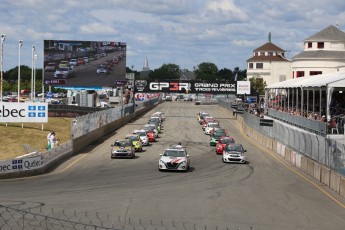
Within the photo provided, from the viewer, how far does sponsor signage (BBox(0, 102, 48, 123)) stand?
1865 inches

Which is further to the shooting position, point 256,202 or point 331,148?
point 331,148

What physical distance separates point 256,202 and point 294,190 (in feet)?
14.9

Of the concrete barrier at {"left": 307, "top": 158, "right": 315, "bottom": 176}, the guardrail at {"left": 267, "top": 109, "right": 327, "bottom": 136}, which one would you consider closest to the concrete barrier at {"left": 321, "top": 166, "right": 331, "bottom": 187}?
the concrete barrier at {"left": 307, "top": 158, "right": 315, "bottom": 176}

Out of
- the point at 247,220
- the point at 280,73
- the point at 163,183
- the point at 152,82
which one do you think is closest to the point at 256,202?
the point at 247,220

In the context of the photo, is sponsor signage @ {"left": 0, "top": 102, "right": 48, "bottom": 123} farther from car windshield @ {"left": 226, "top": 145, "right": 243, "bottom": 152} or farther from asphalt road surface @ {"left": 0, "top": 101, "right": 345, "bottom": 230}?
car windshield @ {"left": 226, "top": 145, "right": 243, "bottom": 152}

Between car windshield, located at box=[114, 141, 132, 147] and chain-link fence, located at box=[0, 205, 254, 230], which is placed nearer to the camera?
chain-link fence, located at box=[0, 205, 254, 230]

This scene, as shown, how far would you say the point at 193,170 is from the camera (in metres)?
32.4

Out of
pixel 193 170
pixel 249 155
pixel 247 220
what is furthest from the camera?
pixel 249 155

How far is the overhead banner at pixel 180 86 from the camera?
297ft

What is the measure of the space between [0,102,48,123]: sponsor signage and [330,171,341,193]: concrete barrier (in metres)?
27.9

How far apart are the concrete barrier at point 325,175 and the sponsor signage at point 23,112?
26507 millimetres

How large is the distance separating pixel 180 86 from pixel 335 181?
65890mm

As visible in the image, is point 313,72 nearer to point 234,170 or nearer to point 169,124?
point 169,124

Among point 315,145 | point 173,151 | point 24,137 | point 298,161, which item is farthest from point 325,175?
point 24,137
